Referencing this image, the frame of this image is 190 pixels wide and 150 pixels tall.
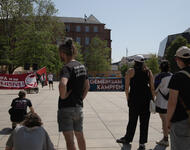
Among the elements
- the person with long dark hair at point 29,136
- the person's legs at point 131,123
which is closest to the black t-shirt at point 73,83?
the person with long dark hair at point 29,136

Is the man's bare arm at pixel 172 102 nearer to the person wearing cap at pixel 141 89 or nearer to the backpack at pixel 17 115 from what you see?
the person wearing cap at pixel 141 89

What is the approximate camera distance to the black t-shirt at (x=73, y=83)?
311 centimetres

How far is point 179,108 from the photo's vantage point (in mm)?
2719

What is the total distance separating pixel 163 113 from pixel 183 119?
2318 mm

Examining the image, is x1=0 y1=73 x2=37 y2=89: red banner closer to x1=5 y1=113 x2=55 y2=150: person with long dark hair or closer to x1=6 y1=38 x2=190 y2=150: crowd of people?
x1=6 y1=38 x2=190 y2=150: crowd of people

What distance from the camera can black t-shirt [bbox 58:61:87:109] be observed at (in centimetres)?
311

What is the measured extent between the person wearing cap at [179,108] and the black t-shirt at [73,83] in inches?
46.5

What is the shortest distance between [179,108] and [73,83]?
53.2 inches

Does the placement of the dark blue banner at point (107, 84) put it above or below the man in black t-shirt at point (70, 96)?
below

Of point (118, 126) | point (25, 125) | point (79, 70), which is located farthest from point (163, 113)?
point (25, 125)

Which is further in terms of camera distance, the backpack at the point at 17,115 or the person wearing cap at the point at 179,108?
the backpack at the point at 17,115

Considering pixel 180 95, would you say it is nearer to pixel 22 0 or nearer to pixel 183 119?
pixel 183 119

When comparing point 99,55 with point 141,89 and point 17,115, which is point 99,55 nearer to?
point 17,115

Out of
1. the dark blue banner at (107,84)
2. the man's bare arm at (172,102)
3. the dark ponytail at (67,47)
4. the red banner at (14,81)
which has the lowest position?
the dark blue banner at (107,84)
